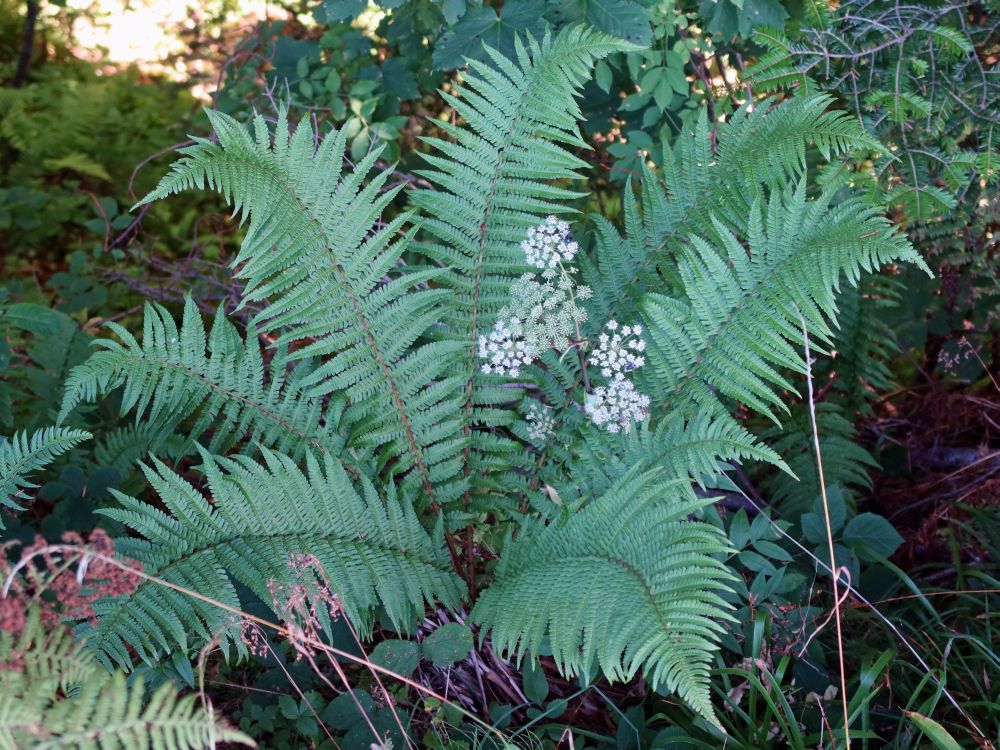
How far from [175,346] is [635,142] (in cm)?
130

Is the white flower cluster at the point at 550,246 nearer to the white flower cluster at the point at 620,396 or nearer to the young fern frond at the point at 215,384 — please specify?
the white flower cluster at the point at 620,396

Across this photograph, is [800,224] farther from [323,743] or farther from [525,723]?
[323,743]

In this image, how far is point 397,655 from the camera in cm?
171

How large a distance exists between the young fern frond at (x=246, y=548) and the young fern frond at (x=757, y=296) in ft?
2.31

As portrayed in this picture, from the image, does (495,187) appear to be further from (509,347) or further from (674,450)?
(674,450)

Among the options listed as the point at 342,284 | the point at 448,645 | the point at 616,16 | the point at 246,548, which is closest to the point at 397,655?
the point at 448,645

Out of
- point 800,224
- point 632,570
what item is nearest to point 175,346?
point 632,570

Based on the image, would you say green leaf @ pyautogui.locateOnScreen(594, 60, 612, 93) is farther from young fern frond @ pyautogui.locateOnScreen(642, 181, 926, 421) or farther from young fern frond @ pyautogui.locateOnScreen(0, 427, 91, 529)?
young fern frond @ pyautogui.locateOnScreen(0, 427, 91, 529)

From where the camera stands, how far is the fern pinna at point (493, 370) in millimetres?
1587

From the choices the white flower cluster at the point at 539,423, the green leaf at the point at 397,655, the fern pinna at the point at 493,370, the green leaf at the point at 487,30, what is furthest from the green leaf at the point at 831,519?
the green leaf at the point at 487,30

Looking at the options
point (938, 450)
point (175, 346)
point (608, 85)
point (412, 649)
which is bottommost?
point (938, 450)

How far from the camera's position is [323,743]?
1.73 m

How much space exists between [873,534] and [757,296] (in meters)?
0.68

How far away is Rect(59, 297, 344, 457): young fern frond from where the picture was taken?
1877mm
